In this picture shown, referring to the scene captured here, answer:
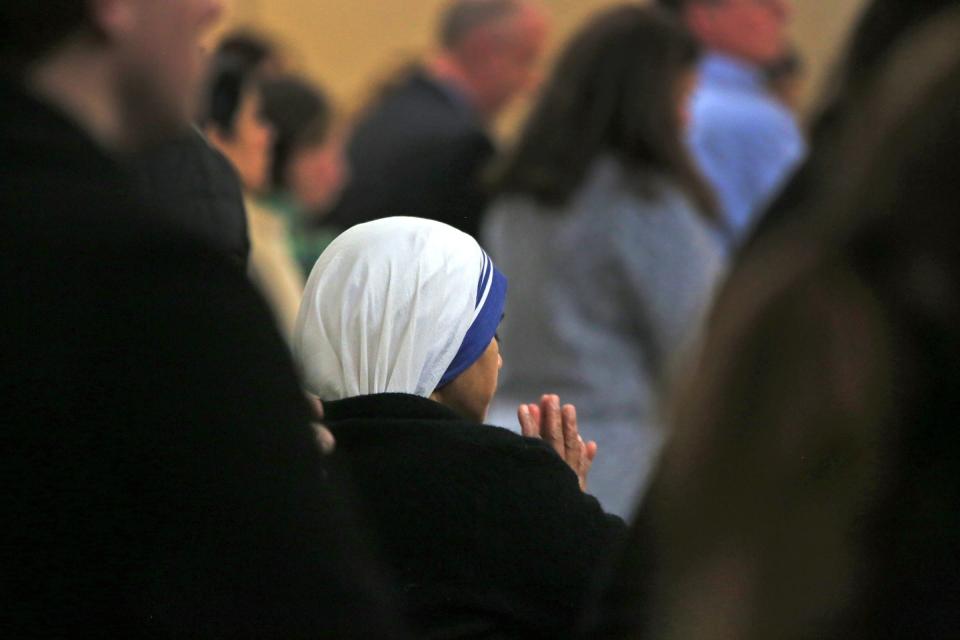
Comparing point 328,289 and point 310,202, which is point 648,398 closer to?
point 328,289

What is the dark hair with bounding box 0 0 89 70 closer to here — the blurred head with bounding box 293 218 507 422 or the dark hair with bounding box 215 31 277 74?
the blurred head with bounding box 293 218 507 422

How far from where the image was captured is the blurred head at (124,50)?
1267 millimetres

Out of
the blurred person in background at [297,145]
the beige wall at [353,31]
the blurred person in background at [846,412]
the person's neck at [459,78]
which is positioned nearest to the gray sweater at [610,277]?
the blurred person in background at [297,145]

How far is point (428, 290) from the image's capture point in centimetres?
180

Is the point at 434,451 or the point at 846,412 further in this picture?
the point at 434,451

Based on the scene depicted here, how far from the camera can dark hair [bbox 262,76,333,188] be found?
15.0 ft

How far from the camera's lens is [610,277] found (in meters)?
3.63

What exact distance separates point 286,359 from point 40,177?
0.67 ft

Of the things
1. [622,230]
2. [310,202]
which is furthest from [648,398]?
[310,202]

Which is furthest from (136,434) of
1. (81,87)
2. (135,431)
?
(81,87)

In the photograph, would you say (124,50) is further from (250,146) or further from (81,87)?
(250,146)

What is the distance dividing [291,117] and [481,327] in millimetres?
2985

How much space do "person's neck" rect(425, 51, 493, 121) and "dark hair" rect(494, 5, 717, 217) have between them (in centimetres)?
164

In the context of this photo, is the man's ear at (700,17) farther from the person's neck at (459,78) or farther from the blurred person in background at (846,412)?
the blurred person in background at (846,412)
